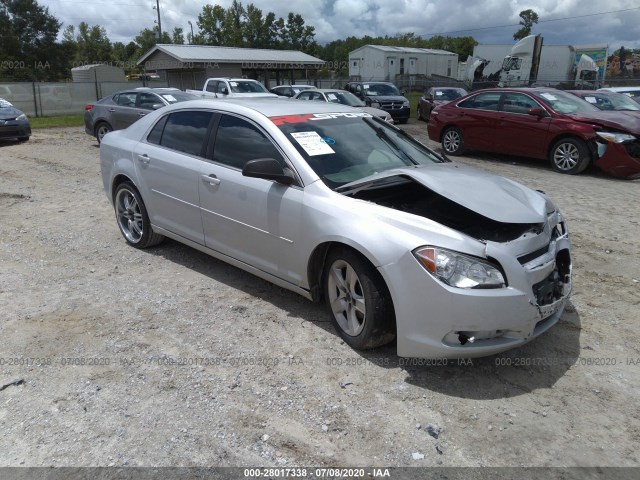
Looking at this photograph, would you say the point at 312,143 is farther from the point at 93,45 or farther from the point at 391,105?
the point at 93,45

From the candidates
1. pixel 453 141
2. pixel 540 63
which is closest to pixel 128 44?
pixel 540 63

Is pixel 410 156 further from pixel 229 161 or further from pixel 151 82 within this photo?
pixel 151 82

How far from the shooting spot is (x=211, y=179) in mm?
4461

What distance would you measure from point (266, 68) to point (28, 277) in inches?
1347

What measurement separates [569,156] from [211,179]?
8340mm

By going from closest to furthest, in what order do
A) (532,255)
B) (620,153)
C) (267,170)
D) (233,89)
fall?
(532,255) → (267,170) → (620,153) → (233,89)

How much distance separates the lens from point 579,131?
32.7 ft

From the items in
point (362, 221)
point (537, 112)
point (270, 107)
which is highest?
point (270, 107)

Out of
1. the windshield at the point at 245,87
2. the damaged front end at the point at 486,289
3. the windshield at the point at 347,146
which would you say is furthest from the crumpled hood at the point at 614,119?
the windshield at the point at 245,87

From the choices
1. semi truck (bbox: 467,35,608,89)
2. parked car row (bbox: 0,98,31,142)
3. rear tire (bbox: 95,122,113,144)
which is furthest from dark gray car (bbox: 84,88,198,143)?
semi truck (bbox: 467,35,608,89)

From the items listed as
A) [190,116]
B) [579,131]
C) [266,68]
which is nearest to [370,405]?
[190,116]

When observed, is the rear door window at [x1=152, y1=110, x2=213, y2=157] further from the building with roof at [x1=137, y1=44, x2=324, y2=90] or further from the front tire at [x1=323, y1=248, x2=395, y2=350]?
the building with roof at [x1=137, y1=44, x2=324, y2=90]

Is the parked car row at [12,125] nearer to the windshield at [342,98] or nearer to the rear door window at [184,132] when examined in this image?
the windshield at [342,98]

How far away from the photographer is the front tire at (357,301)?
11.1ft
